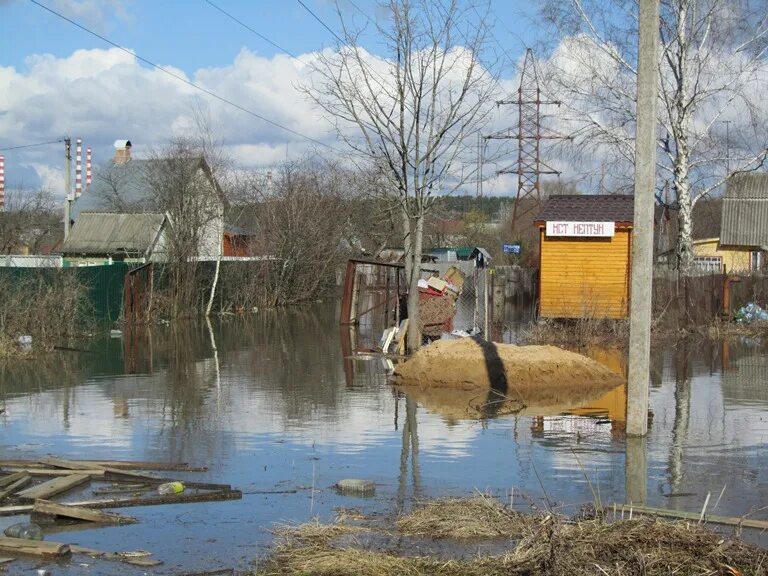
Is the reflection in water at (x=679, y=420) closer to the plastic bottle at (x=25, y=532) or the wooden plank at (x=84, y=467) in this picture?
the wooden plank at (x=84, y=467)

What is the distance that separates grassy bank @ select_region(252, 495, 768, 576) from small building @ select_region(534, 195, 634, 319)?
2044 centimetres

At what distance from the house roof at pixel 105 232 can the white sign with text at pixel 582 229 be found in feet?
63.1

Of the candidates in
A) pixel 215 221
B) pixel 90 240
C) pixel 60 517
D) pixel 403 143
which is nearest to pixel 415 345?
pixel 403 143

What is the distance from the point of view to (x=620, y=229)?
2720cm

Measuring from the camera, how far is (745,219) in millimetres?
43531

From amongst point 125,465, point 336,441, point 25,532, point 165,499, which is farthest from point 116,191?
point 25,532

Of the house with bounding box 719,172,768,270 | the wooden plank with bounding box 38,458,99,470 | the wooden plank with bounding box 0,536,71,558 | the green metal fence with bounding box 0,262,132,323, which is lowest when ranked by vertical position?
the wooden plank with bounding box 0,536,71,558

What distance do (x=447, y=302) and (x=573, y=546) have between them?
20.4m

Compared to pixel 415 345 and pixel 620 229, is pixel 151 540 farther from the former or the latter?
pixel 620 229

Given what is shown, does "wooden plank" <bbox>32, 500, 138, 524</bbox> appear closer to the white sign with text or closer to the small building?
the small building

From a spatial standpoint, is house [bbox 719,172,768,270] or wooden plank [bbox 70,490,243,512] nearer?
wooden plank [bbox 70,490,243,512]

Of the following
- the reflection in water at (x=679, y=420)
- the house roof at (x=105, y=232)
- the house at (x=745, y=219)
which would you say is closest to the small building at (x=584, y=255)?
the reflection in water at (x=679, y=420)

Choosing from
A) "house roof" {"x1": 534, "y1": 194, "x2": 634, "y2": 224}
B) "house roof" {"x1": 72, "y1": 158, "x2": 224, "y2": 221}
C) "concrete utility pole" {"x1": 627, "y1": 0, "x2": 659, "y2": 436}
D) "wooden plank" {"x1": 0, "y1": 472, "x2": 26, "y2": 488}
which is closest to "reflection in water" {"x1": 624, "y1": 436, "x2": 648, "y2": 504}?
"concrete utility pole" {"x1": 627, "y1": 0, "x2": 659, "y2": 436}

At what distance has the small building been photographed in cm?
2716
